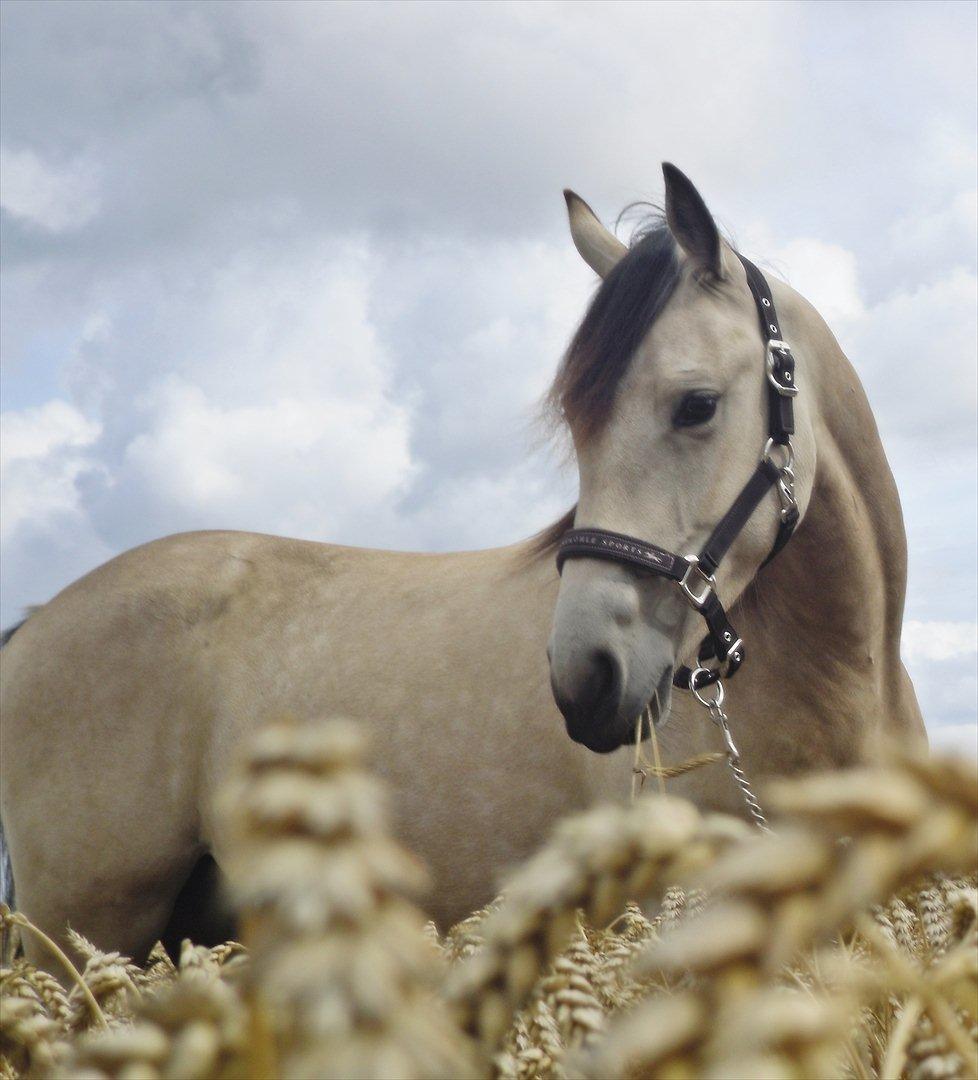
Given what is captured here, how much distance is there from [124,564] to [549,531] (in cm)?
225

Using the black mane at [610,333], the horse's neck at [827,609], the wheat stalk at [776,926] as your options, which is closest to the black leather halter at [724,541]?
the horse's neck at [827,609]

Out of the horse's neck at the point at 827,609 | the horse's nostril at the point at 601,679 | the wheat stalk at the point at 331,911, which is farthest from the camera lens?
the horse's neck at the point at 827,609

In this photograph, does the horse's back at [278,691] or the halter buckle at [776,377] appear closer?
the halter buckle at [776,377]

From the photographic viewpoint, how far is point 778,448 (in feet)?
9.84

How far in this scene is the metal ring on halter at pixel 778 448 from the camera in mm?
2961

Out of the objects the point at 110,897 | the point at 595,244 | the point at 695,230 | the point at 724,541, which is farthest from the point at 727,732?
the point at 110,897

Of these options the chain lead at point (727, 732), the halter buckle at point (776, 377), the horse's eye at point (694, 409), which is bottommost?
the chain lead at point (727, 732)

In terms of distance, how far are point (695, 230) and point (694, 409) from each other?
64cm

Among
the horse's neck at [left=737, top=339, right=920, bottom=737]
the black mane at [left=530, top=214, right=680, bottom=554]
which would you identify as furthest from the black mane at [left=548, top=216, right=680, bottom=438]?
the horse's neck at [left=737, top=339, right=920, bottom=737]

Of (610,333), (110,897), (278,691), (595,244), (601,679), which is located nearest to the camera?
(601,679)

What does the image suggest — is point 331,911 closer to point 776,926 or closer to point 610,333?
point 776,926

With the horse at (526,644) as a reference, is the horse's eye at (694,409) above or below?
above

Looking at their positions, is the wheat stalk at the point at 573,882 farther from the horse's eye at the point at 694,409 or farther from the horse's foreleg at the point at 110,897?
the horse's foreleg at the point at 110,897

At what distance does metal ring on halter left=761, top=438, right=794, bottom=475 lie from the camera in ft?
9.71
